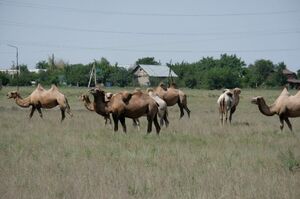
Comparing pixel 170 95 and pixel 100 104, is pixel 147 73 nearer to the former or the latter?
pixel 170 95

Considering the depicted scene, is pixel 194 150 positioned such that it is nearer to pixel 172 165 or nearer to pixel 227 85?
pixel 172 165

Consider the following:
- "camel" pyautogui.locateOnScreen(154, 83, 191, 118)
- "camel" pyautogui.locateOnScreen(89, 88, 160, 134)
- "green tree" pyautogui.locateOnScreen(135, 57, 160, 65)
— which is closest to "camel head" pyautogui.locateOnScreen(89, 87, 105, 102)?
"camel" pyautogui.locateOnScreen(89, 88, 160, 134)

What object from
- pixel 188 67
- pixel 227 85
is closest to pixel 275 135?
pixel 227 85

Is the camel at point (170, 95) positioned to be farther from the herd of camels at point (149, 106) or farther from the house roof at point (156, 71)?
the house roof at point (156, 71)

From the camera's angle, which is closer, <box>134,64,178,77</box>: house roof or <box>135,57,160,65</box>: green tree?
<box>134,64,178,77</box>: house roof

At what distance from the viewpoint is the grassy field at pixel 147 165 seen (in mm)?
8309

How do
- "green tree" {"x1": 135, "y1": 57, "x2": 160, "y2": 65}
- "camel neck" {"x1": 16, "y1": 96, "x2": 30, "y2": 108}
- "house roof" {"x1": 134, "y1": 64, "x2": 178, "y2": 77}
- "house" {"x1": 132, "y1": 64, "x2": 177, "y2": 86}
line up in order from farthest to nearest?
"green tree" {"x1": 135, "y1": 57, "x2": 160, "y2": 65} < "house roof" {"x1": 134, "y1": 64, "x2": 178, "y2": 77} < "house" {"x1": 132, "y1": 64, "x2": 177, "y2": 86} < "camel neck" {"x1": 16, "y1": 96, "x2": 30, "y2": 108}

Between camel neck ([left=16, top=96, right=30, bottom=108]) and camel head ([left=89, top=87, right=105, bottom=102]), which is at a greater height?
camel head ([left=89, top=87, right=105, bottom=102])

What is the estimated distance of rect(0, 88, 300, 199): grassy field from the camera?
27.3 ft

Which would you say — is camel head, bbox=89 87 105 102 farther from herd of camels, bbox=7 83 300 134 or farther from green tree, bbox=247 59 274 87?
green tree, bbox=247 59 274 87

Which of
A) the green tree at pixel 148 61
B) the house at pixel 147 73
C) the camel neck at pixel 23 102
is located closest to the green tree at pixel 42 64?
the green tree at pixel 148 61

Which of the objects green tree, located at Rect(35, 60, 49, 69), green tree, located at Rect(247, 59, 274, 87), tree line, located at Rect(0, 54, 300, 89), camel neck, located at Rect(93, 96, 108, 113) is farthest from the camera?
green tree, located at Rect(35, 60, 49, 69)

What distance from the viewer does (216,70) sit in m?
100

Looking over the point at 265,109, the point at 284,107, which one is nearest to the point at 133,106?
the point at 265,109
